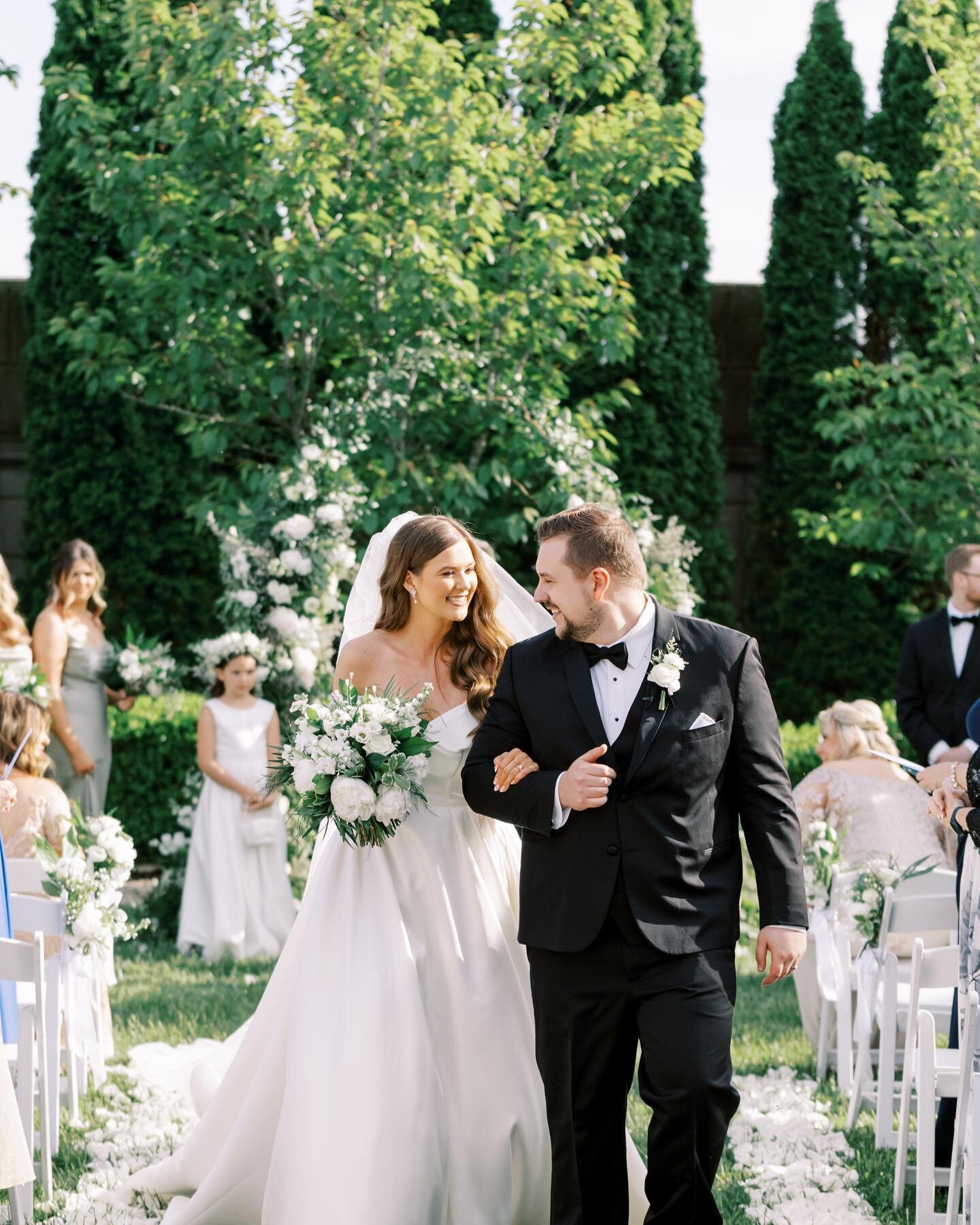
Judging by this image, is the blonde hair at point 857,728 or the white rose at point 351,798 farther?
the blonde hair at point 857,728

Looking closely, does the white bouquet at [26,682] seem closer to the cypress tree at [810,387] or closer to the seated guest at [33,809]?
the seated guest at [33,809]

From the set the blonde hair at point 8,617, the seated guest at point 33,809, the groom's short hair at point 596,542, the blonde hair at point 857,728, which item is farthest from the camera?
the blonde hair at point 8,617

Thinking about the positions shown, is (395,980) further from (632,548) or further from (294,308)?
(294,308)

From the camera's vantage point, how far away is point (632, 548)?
3.81 metres

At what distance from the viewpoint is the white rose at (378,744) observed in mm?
3990

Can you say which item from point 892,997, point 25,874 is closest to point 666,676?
point 892,997

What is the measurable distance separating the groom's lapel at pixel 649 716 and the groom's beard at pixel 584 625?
6.0 inches

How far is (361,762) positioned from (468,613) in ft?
2.52

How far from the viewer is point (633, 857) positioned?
356 centimetres

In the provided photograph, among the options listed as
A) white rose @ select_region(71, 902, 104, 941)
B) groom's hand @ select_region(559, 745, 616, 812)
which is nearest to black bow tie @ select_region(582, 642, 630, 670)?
groom's hand @ select_region(559, 745, 616, 812)

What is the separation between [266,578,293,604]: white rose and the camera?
29.7 ft

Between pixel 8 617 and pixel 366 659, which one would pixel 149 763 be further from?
pixel 366 659

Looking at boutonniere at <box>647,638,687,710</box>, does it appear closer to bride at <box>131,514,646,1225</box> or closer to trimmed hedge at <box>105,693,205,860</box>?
bride at <box>131,514,646,1225</box>

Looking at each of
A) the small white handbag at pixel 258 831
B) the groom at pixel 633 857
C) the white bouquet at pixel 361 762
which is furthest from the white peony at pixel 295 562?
the groom at pixel 633 857
